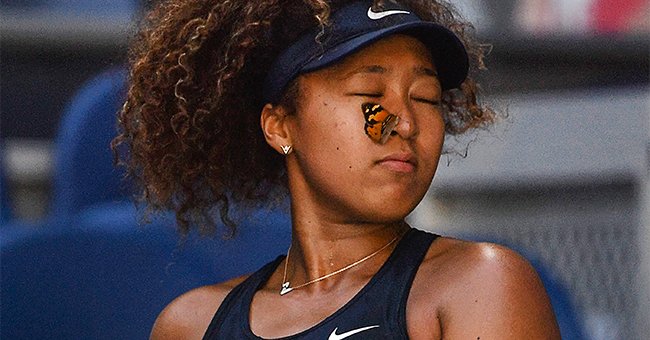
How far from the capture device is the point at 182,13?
9.47 feet

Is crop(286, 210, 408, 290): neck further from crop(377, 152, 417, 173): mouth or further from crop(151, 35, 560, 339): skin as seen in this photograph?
crop(377, 152, 417, 173): mouth

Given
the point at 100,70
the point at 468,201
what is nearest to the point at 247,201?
the point at 468,201

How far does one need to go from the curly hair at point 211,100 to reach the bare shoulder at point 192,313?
17 cm

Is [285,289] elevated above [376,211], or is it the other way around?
[376,211]

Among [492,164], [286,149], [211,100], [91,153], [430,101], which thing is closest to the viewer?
[430,101]

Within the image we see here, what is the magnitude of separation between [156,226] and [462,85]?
0.97 meters

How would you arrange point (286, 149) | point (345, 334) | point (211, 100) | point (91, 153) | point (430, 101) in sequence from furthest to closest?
point (91, 153), point (211, 100), point (286, 149), point (430, 101), point (345, 334)

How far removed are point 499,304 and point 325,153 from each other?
0.42m

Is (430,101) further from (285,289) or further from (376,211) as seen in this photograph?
(285,289)

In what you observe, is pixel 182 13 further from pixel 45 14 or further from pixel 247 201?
pixel 45 14

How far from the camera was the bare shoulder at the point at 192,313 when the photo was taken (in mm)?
2834

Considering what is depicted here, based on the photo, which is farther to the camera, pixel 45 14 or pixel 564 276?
pixel 45 14

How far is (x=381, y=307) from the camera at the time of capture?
2.50 metres

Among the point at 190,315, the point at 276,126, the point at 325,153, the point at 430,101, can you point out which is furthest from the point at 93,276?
the point at 430,101
